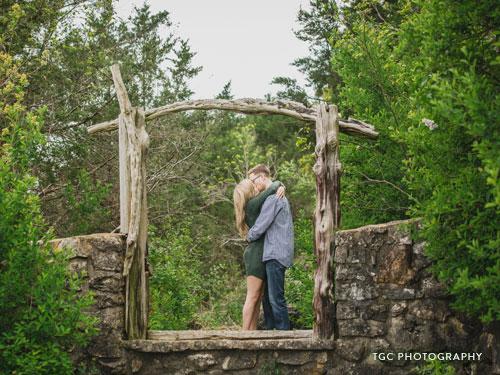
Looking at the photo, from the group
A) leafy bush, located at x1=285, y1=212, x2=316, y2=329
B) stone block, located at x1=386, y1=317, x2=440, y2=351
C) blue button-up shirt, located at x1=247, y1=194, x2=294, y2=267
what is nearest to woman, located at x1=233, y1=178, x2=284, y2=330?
blue button-up shirt, located at x1=247, y1=194, x2=294, y2=267

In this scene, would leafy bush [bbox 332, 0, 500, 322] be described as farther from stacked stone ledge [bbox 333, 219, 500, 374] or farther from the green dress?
the green dress

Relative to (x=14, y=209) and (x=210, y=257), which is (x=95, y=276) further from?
(x=210, y=257)

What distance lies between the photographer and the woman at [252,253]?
24.1 ft

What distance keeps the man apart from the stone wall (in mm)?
681

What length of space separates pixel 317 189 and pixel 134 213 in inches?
67.8

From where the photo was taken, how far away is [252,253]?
290 inches

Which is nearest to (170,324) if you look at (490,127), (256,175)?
(256,175)

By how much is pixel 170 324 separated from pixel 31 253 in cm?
418

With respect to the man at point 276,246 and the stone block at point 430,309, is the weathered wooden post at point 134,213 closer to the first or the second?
the man at point 276,246

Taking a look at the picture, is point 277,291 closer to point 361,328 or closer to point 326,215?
point 326,215

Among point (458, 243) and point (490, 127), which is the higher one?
point (490, 127)

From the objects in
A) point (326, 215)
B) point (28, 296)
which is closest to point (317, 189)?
point (326, 215)

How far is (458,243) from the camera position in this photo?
4.62 meters

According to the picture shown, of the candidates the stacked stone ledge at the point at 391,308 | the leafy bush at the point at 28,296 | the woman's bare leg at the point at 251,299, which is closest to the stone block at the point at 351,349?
the stacked stone ledge at the point at 391,308
